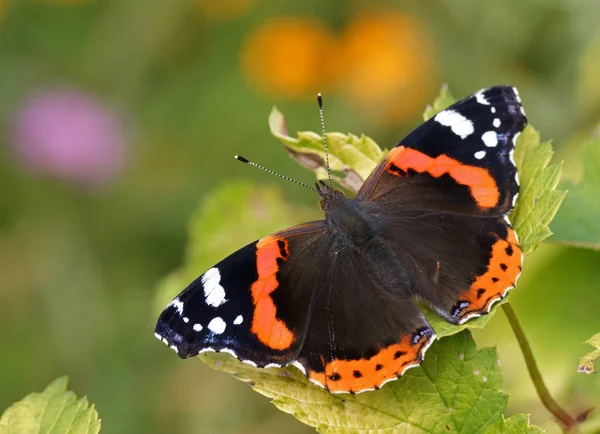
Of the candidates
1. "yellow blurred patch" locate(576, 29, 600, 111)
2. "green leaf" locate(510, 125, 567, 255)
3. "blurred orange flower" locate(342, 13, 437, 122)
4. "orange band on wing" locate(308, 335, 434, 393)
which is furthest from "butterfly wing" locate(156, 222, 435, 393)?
"blurred orange flower" locate(342, 13, 437, 122)

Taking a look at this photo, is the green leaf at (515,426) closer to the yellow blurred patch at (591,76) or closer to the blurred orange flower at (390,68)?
the yellow blurred patch at (591,76)

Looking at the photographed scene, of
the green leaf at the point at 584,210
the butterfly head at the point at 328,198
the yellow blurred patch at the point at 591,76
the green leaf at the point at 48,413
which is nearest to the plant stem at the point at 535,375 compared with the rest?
the green leaf at the point at 584,210

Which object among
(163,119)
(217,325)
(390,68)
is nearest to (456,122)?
(217,325)

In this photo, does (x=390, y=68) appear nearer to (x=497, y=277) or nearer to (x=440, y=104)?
(x=440, y=104)

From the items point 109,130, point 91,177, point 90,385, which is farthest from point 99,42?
point 90,385

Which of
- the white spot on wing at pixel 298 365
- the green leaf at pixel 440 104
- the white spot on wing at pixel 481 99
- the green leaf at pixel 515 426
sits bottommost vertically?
the white spot on wing at pixel 298 365

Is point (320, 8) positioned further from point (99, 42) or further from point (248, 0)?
point (99, 42)
